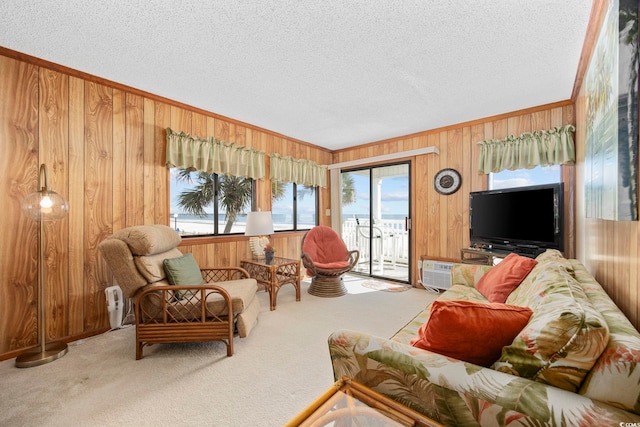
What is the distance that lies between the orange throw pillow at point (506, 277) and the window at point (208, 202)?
3.10 metres

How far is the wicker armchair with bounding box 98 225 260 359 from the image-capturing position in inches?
80.2

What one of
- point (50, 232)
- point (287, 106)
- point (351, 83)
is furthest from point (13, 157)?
point (351, 83)

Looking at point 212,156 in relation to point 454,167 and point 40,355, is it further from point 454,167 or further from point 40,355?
point 454,167

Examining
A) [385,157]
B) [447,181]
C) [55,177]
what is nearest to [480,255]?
[447,181]

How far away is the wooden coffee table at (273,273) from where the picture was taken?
124 inches

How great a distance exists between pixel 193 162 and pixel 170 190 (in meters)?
0.44

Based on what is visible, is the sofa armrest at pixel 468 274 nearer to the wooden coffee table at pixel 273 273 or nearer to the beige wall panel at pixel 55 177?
the wooden coffee table at pixel 273 273

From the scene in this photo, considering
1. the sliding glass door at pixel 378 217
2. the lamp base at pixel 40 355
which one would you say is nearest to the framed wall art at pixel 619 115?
the sliding glass door at pixel 378 217

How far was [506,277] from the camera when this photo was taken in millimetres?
1938

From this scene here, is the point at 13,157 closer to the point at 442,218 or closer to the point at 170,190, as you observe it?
the point at 170,190

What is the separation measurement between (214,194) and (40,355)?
2.18 m

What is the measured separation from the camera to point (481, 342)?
93 centimetres

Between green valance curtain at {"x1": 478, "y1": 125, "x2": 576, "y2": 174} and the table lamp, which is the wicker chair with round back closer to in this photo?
the table lamp

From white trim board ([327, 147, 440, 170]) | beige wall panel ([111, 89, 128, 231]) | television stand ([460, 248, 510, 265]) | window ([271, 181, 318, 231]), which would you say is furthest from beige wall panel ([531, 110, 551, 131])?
beige wall panel ([111, 89, 128, 231])
